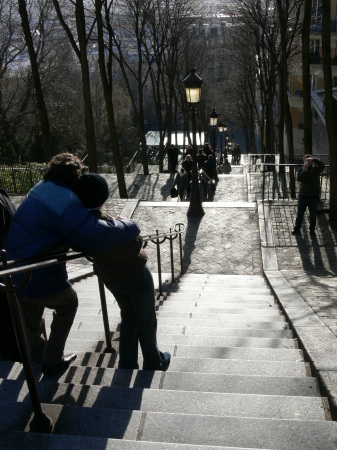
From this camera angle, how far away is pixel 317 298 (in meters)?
6.59

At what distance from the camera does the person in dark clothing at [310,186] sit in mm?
10445

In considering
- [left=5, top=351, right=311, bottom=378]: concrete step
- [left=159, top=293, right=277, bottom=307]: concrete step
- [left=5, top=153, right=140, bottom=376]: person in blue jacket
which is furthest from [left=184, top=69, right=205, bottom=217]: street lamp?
[left=5, top=153, right=140, bottom=376]: person in blue jacket

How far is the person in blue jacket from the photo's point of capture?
→ 296 centimetres

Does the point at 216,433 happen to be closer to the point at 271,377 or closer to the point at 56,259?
the point at 271,377

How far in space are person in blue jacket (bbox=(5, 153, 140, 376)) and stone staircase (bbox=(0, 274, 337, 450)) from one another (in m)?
0.40

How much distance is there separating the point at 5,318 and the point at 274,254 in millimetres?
7512

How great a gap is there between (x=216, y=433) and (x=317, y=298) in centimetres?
450

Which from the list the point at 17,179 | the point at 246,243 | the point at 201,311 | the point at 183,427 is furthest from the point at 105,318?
the point at 17,179

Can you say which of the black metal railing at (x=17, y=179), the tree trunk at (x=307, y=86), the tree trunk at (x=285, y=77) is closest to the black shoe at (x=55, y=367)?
the tree trunk at (x=307, y=86)

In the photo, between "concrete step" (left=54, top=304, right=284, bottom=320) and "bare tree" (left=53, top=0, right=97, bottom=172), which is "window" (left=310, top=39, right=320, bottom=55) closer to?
"bare tree" (left=53, top=0, right=97, bottom=172)

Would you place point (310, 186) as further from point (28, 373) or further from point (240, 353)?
point (28, 373)

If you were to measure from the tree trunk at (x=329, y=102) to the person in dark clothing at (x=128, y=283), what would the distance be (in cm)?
892

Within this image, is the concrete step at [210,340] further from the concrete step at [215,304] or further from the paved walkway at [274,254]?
the concrete step at [215,304]

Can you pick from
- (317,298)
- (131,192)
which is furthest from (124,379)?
(131,192)
